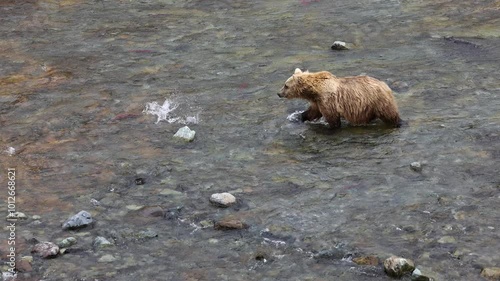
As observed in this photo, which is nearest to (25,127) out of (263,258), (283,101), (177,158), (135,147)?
(135,147)

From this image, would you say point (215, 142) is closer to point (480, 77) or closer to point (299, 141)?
point (299, 141)

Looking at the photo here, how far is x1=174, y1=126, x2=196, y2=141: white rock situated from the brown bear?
1262 mm

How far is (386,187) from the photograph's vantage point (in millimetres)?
7691

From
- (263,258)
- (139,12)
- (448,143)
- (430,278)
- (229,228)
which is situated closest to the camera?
(430,278)

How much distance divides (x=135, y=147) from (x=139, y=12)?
6.05m

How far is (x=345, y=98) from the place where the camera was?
9234mm

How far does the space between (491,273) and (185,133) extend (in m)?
3.95

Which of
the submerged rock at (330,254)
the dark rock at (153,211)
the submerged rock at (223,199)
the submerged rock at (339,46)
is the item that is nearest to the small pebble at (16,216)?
the dark rock at (153,211)

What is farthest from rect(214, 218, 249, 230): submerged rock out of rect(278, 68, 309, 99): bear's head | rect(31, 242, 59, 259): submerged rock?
rect(278, 68, 309, 99): bear's head

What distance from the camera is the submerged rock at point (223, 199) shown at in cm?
749

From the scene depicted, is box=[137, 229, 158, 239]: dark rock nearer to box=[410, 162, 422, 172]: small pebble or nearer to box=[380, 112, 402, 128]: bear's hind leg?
box=[410, 162, 422, 172]: small pebble

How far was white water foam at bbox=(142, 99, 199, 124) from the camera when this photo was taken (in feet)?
31.8

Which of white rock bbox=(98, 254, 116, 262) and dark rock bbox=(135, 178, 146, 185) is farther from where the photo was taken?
dark rock bbox=(135, 178, 146, 185)

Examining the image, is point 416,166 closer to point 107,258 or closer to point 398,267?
point 398,267
